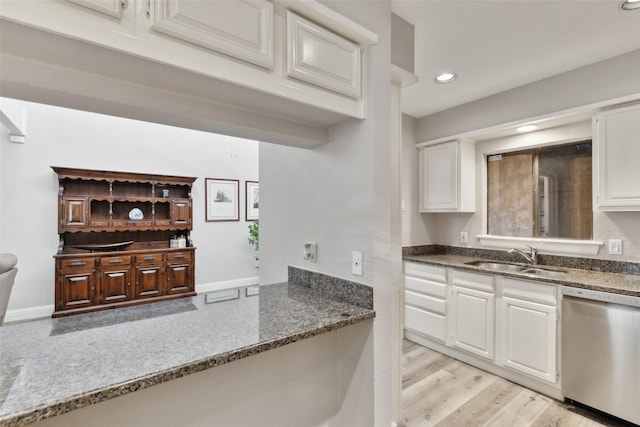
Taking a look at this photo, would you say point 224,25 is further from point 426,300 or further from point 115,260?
point 115,260

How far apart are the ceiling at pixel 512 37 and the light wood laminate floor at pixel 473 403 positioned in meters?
2.54

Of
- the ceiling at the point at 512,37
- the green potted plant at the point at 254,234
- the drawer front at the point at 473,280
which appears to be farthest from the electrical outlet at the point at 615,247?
the green potted plant at the point at 254,234

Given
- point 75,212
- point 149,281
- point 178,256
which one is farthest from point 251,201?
point 75,212

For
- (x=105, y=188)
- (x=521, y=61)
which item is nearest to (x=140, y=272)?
(x=105, y=188)

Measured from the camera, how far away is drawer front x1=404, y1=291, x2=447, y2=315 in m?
2.99

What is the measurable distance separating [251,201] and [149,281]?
2.20m

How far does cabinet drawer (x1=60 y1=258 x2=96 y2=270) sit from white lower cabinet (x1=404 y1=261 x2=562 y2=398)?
13.0 ft

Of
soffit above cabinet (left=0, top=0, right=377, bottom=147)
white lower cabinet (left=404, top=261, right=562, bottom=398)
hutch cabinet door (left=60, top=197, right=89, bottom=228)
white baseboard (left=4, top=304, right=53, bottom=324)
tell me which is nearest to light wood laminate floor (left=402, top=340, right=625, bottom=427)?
white lower cabinet (left=404, top=261, right=562, bottom=398)

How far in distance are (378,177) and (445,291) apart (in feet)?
6.61

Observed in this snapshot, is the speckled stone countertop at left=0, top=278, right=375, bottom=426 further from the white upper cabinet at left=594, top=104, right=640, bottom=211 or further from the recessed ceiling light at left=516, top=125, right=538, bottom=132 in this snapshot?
the recessed ceiling light at left=516, top=125, right=538, bottom=132

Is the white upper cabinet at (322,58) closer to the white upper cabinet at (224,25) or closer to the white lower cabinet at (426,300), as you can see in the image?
the white upper cabinet at (224,25)

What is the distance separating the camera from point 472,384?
8.20 feet

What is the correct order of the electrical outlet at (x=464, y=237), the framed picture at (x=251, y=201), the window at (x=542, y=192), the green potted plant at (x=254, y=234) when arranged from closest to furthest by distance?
the window at (x=542, y=192) → the electrical outlet at (x=464, y=237) → the green potted plant at (x=254, y=234) → the framed picture at (x=251, y=201)

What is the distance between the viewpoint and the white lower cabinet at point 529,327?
7.43 feet
